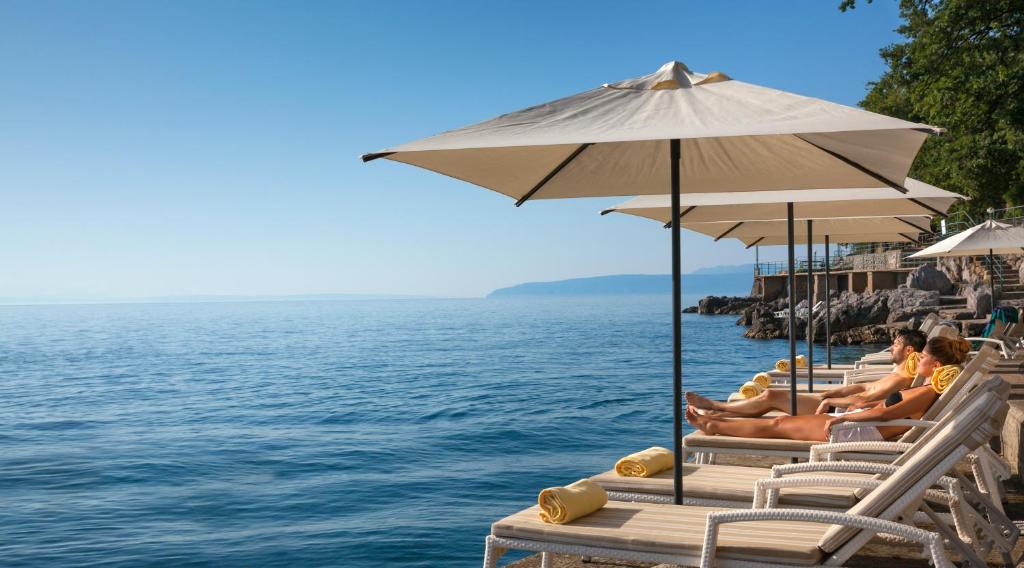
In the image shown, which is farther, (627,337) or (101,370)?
(627,337)

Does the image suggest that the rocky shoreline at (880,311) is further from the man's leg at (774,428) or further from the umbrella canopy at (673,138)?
the umbrella canopy at (673,138)

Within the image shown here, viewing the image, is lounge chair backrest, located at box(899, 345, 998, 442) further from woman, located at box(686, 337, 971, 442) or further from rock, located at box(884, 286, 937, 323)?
rock, located at box(884, 286, 937, 323)

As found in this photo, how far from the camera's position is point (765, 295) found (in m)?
64.4

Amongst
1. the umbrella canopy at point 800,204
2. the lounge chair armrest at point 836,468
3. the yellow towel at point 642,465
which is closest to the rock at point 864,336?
the umbrella canopy at point 800,204

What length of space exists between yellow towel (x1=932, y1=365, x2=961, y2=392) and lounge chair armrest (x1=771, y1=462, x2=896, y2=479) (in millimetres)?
2312

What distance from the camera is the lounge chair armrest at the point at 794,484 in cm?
356

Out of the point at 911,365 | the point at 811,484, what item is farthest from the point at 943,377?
the point at 811,484

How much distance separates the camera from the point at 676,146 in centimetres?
423

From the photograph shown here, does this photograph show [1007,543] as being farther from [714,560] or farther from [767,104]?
[767,104]

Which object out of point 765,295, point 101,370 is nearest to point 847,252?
point 765,295

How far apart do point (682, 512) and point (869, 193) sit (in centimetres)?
393

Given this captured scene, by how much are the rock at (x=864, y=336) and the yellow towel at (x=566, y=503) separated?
3638cm

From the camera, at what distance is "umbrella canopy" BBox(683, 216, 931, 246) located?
984cm

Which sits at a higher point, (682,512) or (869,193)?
(869,193)
